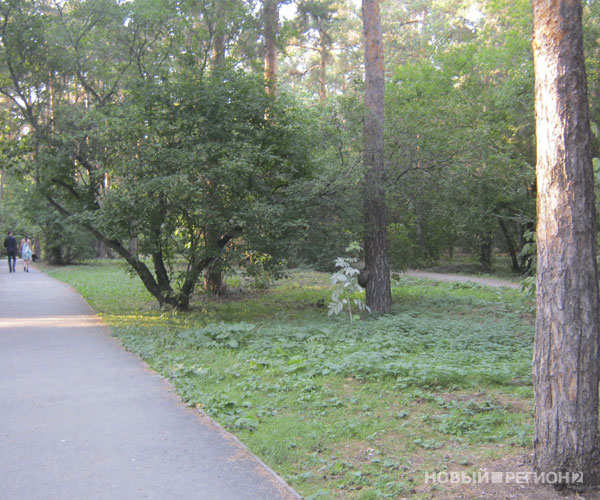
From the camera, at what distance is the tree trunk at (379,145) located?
12.5m

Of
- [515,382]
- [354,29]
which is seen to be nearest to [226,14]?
[515,382]

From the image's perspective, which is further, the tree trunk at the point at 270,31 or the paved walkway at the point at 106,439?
the tree trunk at the point at 270,31

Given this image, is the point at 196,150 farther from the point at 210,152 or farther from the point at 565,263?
the point at 565,263

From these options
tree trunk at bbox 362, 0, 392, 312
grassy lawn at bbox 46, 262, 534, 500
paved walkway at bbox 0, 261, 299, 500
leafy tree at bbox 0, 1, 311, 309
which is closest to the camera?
paved walkway at bbox 0, 261, 299, 500

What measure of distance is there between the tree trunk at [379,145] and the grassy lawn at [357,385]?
0.82 meters

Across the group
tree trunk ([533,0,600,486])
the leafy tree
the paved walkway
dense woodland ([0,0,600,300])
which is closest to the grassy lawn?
the paved walkway

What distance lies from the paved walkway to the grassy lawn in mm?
282

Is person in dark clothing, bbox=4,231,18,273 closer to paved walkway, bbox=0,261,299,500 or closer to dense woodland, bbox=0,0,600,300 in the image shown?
dense woodland, bbox=0,0,600,300

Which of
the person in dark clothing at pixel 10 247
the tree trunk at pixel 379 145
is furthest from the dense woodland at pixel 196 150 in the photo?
the person in dark clothing at pixel 10 247

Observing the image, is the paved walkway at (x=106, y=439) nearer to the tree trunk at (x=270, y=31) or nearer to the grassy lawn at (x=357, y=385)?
the grassy lawn at (x=357, y=385)

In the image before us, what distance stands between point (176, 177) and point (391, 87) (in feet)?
48.3

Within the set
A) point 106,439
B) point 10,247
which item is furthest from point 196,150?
point 10,247

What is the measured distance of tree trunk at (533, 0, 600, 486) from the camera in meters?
3.93

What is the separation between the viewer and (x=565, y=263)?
4.01 meters
